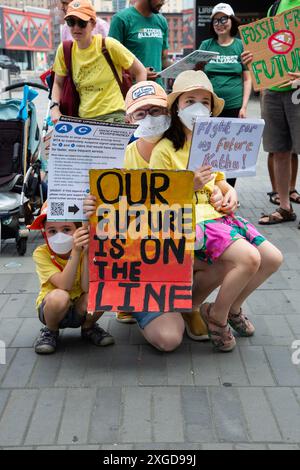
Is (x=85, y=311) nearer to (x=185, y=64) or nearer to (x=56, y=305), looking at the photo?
(x=56, y=305)

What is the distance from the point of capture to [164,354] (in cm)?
333

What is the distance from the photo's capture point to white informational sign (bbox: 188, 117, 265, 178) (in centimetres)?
305

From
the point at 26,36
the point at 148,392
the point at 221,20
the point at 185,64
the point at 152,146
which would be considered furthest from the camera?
the point at 26,36

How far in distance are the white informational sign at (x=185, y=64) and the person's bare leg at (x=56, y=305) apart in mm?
1747

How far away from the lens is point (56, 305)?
3.19 m

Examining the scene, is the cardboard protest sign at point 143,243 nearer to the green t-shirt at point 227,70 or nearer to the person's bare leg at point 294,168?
the green t-shirt at point 227,70

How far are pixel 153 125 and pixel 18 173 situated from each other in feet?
8.22

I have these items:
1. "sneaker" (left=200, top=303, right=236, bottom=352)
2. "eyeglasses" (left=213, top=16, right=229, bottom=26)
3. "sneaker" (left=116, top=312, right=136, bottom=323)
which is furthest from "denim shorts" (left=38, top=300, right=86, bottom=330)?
"eyeglasses" (left=213, top=16, right=229, bottom=26)

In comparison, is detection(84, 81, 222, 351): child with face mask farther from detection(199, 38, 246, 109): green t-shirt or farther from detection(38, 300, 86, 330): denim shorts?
detection(199, 38, 246, 109): green t-shirt

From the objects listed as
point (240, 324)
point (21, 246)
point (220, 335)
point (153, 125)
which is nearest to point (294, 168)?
point (21, 246)

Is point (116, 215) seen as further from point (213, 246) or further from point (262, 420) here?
point (262, 420)

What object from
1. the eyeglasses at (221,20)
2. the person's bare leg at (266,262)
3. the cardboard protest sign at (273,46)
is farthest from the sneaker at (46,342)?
the eyeglasses at (221,20)

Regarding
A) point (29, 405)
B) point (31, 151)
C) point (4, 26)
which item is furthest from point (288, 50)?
point (4, 26)

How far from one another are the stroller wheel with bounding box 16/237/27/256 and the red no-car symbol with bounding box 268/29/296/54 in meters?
2.64
